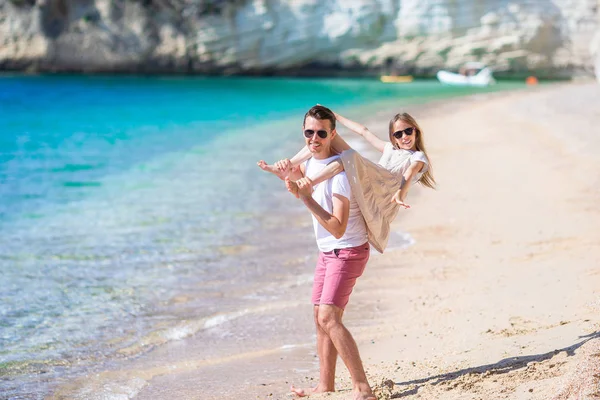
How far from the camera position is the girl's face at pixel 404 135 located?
15.2 ft

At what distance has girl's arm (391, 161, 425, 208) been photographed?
14.4ft

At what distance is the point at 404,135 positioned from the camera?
4.66m

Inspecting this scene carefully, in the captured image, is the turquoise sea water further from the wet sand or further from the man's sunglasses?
the man's sunglasses

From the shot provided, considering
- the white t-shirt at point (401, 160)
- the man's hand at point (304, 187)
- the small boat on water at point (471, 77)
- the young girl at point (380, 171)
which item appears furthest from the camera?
the small boat on water at point (471, 77)

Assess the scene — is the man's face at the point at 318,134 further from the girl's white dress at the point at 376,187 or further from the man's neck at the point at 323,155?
the girl's white dress at the point at 376,187

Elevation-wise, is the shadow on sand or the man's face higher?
the man's face

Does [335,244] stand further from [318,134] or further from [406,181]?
[406,181]

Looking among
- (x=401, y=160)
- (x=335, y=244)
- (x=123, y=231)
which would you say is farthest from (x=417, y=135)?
(x=123, y=231)

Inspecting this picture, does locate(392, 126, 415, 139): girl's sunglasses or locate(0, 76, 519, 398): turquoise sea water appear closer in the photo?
locate(392, 126, 415, 139): girl's sunglasses

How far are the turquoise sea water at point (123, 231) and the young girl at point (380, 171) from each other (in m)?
2.31

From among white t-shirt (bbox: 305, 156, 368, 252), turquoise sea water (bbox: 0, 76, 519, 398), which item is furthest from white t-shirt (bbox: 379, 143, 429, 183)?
turquoise sea water (bbox: 0, 76, 519, 398)

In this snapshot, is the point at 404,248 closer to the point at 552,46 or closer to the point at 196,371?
the point at 196,371

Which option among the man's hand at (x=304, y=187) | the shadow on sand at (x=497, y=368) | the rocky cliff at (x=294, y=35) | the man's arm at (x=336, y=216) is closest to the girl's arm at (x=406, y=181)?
the man's arm at (x=336, y=216)

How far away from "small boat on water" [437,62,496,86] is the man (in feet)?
121
